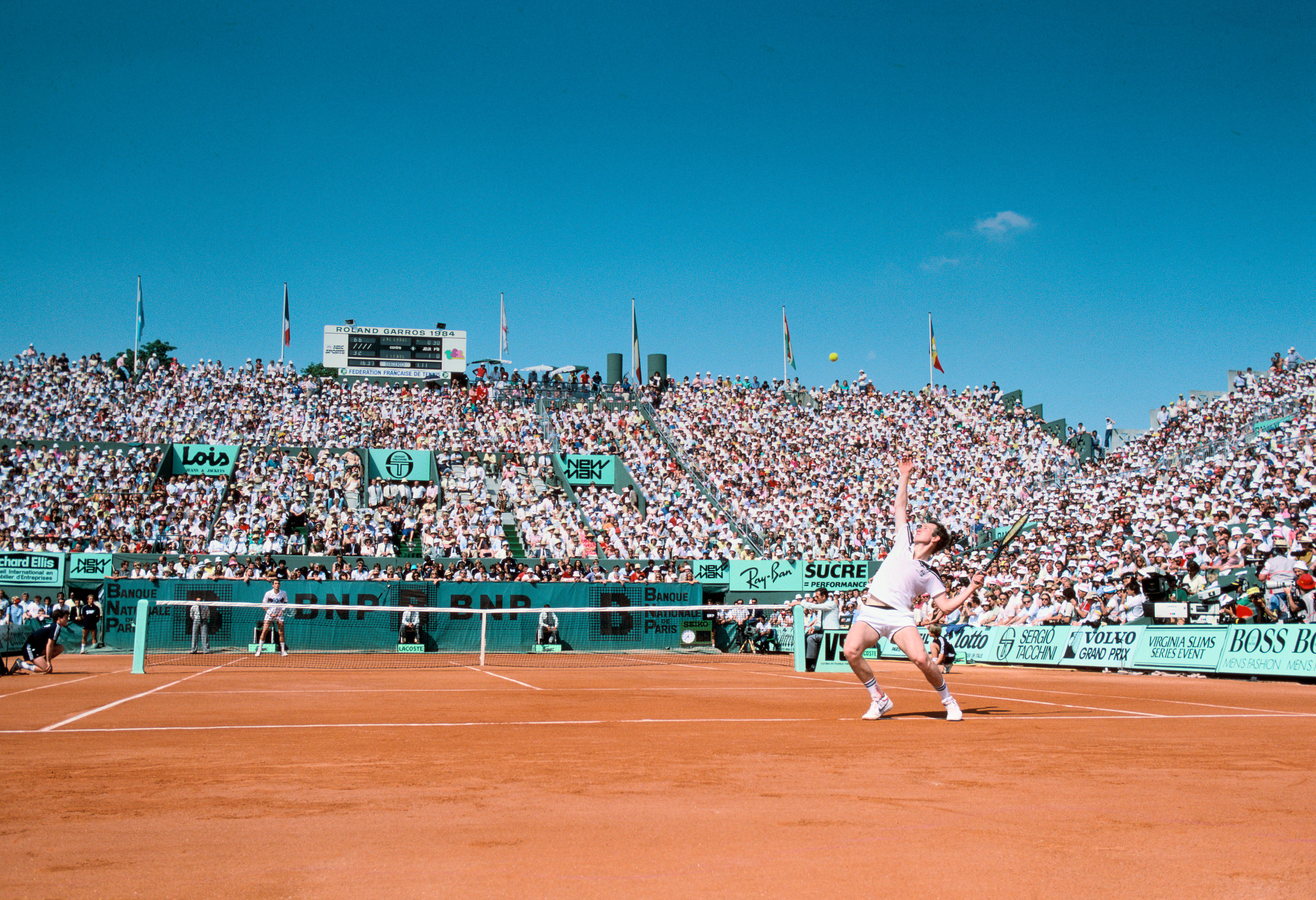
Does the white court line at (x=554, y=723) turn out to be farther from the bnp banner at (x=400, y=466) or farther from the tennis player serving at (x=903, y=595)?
the bnp banner at (x=400, y=466)

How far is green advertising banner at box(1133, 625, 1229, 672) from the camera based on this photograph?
62.3ft

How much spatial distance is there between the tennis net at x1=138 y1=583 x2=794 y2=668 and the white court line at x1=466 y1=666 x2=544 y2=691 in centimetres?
397

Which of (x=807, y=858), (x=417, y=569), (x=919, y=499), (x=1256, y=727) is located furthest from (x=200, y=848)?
(x=919, y=499)

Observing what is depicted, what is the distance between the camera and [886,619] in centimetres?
908

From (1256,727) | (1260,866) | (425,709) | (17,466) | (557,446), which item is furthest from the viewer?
(557,446)

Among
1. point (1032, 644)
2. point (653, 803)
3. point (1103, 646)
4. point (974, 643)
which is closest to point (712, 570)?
point (974, 643)

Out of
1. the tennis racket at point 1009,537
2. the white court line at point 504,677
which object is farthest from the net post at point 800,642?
the tennis racket at point 1009,537

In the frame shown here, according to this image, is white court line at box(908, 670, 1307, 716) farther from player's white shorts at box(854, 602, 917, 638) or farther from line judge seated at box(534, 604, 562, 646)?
line judge seated at box(534, 604, 562, 646)

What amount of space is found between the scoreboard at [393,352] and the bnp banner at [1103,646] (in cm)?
3392

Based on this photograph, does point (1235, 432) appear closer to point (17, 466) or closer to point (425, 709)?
point (425, 709)

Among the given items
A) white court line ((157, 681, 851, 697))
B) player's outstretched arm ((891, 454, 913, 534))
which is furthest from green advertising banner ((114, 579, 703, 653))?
player's outstretched arm ((891, 454, 913, 534))

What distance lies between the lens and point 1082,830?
439cm

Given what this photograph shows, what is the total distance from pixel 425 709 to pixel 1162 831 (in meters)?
7.95

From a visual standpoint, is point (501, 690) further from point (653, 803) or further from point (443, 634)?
point (443, 634)
